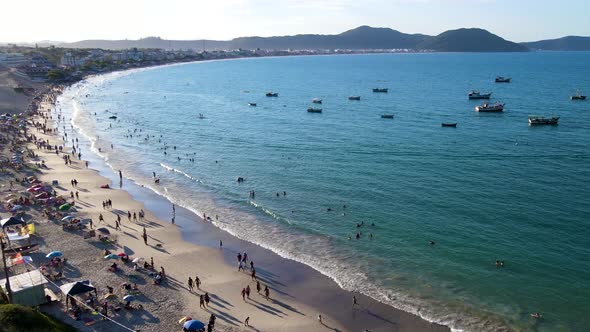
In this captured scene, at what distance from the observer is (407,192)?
4588 centimetres

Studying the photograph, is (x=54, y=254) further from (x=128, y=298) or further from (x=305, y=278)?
(x=305, y=278)

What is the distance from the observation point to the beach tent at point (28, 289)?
951 inches

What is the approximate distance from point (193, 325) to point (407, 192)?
1101 inches

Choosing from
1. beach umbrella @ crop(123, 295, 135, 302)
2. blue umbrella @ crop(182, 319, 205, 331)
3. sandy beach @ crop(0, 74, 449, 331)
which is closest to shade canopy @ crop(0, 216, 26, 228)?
sandy beach @ crop(0, 74, 449, 331)

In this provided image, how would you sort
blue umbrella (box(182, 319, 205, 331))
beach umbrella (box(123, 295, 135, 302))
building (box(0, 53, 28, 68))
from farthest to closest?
building (box(0, 53, 28, 68))
beach umbrella (box(123, 295, 135, 302))
blue umbrella (box(182, 319, 205, 331))

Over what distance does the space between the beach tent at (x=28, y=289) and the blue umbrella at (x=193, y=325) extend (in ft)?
27.1

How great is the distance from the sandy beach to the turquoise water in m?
1.77

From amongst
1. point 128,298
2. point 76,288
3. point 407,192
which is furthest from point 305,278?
point 407,192

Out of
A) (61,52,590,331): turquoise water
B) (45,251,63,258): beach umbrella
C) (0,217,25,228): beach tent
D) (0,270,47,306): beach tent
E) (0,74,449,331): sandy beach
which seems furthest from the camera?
(0,217,25,228): beach tent

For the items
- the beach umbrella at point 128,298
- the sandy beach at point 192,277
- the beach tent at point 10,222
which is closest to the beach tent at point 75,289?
the sandy beach at point 192,277

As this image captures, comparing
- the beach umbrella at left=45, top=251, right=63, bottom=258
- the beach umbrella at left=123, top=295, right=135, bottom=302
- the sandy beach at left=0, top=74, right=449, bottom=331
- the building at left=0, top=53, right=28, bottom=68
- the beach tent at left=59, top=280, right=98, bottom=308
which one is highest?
the building at left=0, top=53, right=28, bottom=68

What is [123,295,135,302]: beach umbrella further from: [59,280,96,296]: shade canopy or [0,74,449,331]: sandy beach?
[59,280,96,296]: shade canopy

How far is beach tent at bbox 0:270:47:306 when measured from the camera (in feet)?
79.3

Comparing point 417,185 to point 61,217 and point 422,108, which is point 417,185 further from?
point 422,108
